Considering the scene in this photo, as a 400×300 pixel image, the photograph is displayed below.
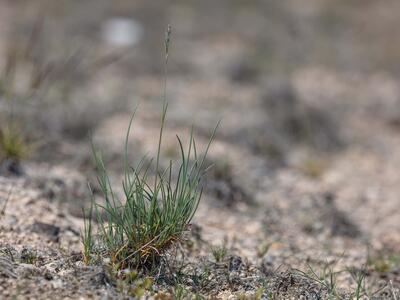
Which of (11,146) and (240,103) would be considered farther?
(240,103)

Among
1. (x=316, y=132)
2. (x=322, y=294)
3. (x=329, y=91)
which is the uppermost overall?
(x=329, y=91)

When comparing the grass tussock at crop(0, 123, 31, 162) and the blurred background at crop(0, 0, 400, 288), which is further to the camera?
the blurred background at crop(0, 0, 400, 288)

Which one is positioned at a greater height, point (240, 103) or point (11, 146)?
point (240, 103)

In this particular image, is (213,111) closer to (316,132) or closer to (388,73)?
(316,132)

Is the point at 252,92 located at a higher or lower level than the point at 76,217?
higher

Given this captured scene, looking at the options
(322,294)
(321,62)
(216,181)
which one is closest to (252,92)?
(321,62)

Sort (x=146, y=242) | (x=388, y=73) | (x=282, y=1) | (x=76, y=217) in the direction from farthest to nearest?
(x=282, y=1) < (x=388, y=73) < (x=76, y=217) < (x=146, y=242)

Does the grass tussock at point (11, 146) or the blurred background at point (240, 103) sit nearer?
the grass tussock at point (11, 146)

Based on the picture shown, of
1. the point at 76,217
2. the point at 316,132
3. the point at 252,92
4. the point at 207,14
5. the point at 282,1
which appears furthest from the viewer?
the point at 282,1

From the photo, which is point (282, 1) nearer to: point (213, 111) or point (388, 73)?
point (388, 73)

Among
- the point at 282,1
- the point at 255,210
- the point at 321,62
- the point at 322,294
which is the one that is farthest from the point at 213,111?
the point at 282,1

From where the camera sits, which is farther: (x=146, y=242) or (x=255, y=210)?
(x=255, y=210)
